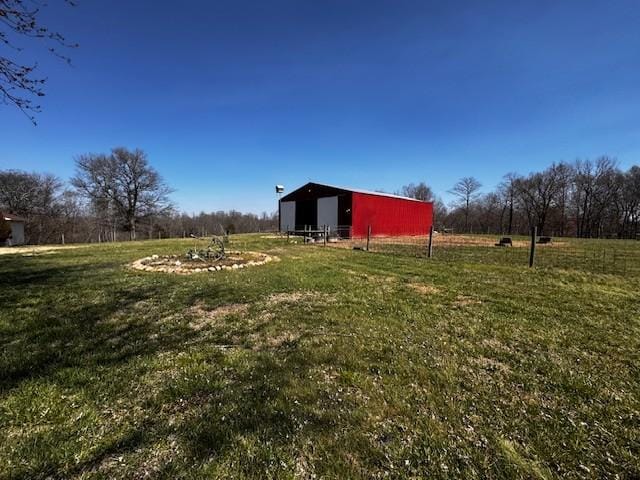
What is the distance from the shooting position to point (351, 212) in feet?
82.3

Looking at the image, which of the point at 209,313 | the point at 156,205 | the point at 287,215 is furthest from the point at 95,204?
the point at 209,313

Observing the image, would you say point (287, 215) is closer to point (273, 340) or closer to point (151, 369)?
point (273, 340)

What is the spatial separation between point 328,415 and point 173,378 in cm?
164

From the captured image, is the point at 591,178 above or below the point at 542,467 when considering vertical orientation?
above

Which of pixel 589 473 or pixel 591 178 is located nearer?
pixel 589 473

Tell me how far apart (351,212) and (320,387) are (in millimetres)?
22645

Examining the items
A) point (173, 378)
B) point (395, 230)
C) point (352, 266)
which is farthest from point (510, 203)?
point (173, 378)

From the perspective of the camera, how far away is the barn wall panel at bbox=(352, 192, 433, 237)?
25.8 metres

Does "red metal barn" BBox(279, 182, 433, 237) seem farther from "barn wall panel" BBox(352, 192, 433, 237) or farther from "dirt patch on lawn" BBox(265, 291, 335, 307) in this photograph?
"dirt patch on lawn" BBox(265, 291, 335, 307)

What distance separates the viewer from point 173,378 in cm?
305

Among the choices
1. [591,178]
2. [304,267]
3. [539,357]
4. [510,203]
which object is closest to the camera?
[539,357]

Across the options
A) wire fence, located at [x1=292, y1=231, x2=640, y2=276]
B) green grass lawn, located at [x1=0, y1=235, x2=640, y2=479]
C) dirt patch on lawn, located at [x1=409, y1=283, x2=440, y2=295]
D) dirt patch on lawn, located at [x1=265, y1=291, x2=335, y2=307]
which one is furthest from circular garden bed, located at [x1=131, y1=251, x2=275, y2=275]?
wire fence, located at [x1=292, y1=231, x2=640, y2=276]

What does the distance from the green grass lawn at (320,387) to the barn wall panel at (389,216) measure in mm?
19981

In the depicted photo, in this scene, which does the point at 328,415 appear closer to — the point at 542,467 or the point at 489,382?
the point at 542,467
